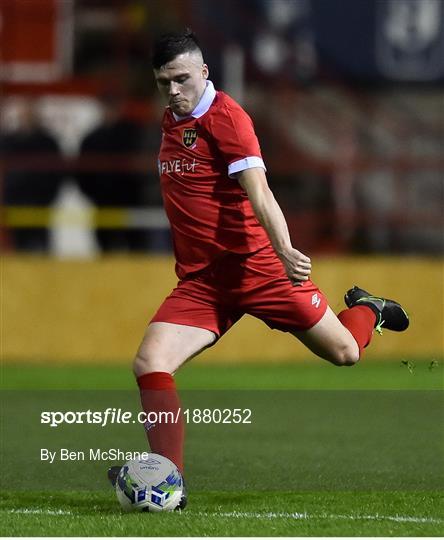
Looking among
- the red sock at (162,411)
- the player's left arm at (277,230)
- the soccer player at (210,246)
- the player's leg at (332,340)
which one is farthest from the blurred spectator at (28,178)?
the player's left arm at (277,230)

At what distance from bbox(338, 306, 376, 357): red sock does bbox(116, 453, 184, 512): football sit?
5.05 ft

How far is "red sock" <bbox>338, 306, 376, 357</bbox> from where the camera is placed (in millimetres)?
7820

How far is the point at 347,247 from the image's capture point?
18109 mm

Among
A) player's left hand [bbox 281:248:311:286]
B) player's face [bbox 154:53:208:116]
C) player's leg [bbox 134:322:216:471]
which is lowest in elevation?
player's leg [bbox 134:322:216:471]

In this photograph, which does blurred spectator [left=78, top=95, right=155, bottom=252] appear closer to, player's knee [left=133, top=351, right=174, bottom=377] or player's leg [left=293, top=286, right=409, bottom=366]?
player's leg [left=293, top=286, right=409, bottom=366]

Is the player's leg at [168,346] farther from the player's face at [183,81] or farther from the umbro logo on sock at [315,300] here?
the player's face at [183,81]

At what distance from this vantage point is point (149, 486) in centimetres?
656

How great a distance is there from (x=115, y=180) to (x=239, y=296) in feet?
37.7

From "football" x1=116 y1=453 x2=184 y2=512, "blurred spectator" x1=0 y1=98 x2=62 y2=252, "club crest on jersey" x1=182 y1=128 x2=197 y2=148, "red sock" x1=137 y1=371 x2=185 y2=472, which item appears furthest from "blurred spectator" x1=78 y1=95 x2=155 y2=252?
"football" x1=116 y1=453 x2=184 y2=512

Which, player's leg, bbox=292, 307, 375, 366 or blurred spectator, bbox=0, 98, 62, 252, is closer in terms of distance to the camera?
player's leg, bbox=292, 307, 375, 366

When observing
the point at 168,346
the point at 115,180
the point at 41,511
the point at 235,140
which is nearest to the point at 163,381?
the point at 168,346

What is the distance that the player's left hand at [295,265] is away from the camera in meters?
6.77

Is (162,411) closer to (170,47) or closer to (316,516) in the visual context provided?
(316,516)

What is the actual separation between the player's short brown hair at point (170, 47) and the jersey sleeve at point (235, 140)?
0.35 m
